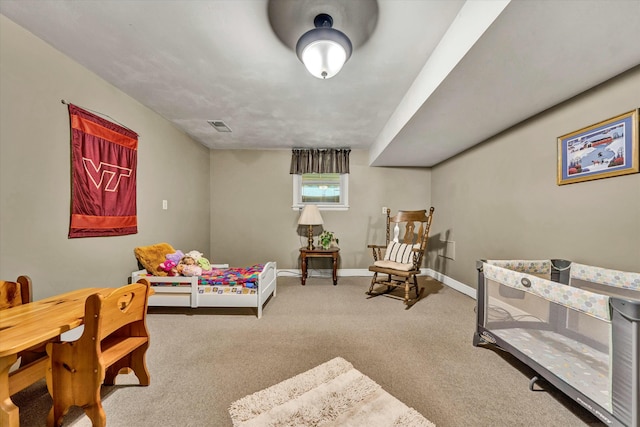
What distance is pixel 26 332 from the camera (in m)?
1.07

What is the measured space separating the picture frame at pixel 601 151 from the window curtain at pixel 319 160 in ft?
9.43

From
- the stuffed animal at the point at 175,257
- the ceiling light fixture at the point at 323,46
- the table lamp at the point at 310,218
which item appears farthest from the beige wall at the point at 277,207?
the ceiling light fixture at the point at 323,46

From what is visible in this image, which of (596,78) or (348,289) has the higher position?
(596,78)

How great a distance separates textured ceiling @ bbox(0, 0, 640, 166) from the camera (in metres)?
1.34

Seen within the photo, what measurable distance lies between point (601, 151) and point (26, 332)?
350 centimetres

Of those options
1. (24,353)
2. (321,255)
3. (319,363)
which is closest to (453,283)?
(321,255)

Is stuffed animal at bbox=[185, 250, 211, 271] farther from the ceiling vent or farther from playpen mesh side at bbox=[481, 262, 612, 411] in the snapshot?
playpen mesh side at bbox=[481, 262, 612, 411]

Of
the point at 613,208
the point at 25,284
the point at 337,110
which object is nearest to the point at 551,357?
the point at 613,208

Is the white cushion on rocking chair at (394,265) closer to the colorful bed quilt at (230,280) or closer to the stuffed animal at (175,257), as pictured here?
the colorful bed quilt at (230,280)

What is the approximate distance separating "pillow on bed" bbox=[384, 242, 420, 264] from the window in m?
1.37

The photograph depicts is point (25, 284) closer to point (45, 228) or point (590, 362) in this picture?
point (45, 228)

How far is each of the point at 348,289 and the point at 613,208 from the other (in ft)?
9.13

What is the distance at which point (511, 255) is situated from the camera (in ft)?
8.87

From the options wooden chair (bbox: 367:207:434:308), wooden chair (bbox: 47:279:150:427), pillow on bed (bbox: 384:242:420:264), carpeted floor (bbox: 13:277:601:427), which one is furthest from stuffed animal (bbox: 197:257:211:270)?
pillow on bed (bbox: 384:242:420:264)
